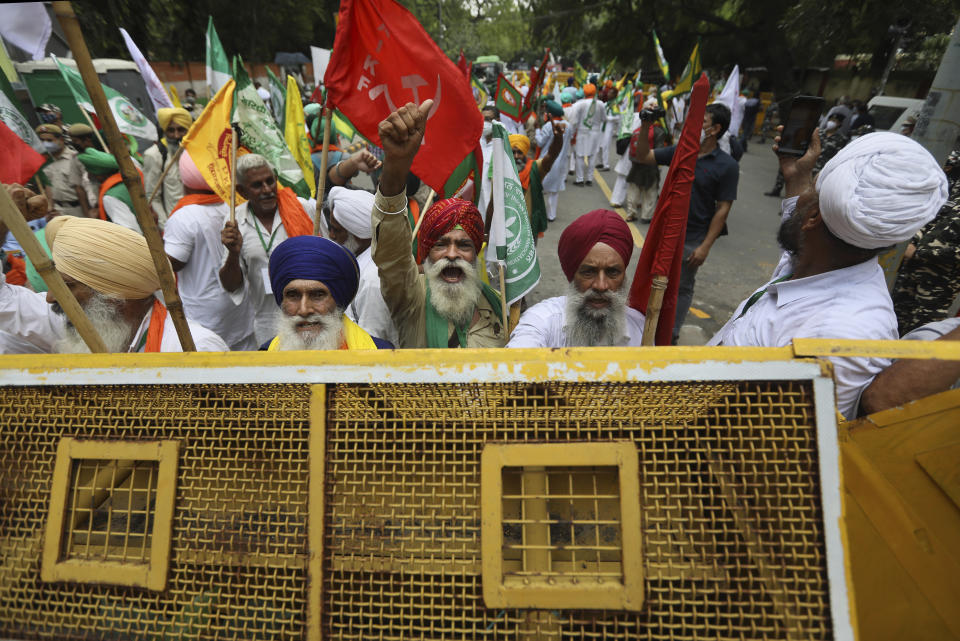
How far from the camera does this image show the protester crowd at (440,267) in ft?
4.89

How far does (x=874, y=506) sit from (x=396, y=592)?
1218 millimetres

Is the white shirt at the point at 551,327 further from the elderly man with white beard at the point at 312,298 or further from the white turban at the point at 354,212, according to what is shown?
the white turban at the point at 354,212

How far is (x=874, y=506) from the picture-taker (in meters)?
1.20

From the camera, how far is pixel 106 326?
2.19 meters

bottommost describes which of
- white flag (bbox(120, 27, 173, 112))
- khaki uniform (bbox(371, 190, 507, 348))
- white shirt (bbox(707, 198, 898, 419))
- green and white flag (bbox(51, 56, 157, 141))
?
white shirt (bbox(707, 198, 898, 419))

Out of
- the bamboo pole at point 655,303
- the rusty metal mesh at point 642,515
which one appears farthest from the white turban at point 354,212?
the rusty metal mesh at point 642,515

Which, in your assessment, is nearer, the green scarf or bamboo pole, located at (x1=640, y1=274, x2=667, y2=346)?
bamboo pole, located at (x1=640, y1=274, x2=667, y2=346)

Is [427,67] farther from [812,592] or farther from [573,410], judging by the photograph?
[812,592]

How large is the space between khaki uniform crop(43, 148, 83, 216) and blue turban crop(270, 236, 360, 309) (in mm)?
5315

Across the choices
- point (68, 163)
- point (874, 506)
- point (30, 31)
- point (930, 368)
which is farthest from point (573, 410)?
point (68, 163)

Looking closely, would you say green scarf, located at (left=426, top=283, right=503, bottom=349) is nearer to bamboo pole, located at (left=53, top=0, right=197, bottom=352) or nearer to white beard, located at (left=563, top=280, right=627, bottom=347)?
white beard, located at (left=563, top=280, right=627, bottom=347)

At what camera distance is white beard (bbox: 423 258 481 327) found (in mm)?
2539

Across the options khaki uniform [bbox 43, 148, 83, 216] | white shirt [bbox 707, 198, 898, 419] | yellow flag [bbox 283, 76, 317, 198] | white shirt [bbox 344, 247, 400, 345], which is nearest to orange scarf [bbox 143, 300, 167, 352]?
white shirt [bbox 344, 247, 400, 345]

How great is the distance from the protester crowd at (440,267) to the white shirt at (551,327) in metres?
0.01
